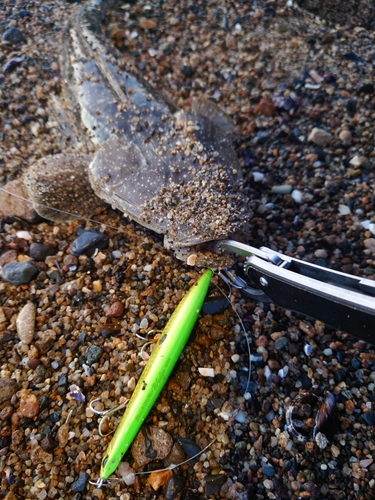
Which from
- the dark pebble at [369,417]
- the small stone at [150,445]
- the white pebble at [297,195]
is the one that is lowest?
the small stone at [150,445]

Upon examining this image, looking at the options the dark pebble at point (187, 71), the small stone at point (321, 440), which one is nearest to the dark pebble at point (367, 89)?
the dark pebble at point (187, 71)

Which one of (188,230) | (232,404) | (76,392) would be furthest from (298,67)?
(76,392)

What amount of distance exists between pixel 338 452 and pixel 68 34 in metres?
4.55

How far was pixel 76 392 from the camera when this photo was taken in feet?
8.97

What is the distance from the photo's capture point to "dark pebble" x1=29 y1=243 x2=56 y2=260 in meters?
3.37

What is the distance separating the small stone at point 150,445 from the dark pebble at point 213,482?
28 centimetres

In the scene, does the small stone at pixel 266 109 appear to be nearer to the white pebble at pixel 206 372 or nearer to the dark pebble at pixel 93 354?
the white pebble at pixel 206 372

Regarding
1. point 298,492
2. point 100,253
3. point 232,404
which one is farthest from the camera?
point 100,253

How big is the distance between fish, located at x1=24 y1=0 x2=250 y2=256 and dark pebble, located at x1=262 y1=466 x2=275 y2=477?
144 centimetres

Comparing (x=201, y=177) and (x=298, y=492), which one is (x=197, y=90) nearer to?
(x=201, y=177)

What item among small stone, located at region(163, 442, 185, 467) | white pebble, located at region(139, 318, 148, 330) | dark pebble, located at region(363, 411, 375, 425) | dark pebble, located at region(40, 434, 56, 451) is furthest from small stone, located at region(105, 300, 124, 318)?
dark pebble, located at region(363, 411, 375, 425)

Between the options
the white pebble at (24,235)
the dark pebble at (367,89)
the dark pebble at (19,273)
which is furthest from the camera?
the dark pebble at (367,89)

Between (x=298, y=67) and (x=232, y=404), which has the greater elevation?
(x=298, y=67)

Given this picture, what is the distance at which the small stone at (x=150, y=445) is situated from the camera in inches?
98.9
